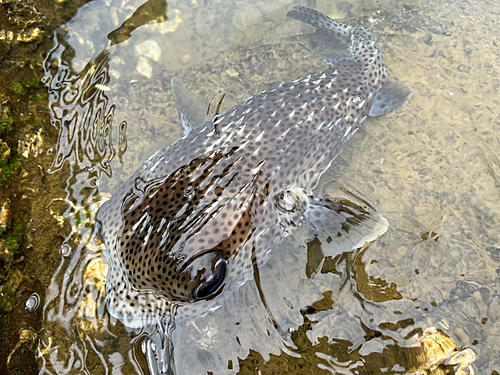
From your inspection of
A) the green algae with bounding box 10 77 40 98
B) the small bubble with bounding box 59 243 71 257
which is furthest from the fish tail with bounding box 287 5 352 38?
the small bubble with bounding box 59 243 71 257

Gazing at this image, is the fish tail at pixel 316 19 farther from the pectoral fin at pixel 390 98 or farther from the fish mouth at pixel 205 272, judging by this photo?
the fish mouth at pixel 205 272

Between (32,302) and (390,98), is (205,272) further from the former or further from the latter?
(390,98)

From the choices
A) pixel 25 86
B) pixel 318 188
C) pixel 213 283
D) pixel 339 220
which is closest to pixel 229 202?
pixel 213 283

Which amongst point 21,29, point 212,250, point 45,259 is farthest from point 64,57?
point 212,250

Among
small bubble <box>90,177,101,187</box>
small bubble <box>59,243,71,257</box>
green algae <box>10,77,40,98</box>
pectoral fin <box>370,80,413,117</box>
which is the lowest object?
small bubble <box>59,243,71,257</box>

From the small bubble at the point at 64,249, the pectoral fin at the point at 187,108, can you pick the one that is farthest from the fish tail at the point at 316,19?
the small bubble at the point at 64,249

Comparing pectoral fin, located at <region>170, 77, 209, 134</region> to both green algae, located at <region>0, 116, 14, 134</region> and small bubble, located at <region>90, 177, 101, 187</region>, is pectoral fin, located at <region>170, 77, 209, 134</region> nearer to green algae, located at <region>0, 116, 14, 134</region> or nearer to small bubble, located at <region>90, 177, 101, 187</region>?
small bubble, located at <region>90, 177, 101, 187</region>

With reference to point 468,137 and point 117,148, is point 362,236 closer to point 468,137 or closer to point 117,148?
point 468,137
